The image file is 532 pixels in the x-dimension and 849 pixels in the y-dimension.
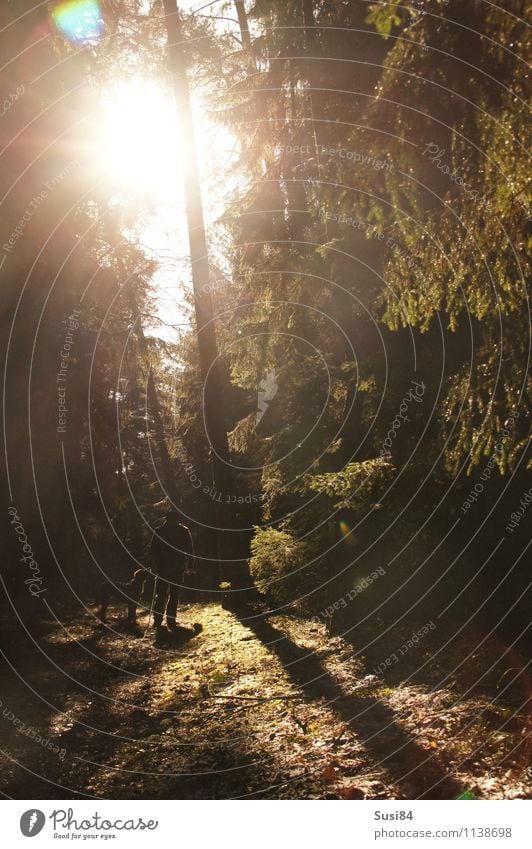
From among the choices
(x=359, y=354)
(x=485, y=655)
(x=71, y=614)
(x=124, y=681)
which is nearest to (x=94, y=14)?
(x=359, y=354)

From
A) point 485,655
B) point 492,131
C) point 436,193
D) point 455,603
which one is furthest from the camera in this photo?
point 455,603

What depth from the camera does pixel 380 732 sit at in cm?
625

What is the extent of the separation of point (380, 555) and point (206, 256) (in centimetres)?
856

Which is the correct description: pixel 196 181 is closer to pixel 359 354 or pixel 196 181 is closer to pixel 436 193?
pixel 359 354

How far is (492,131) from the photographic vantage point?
4008mm
